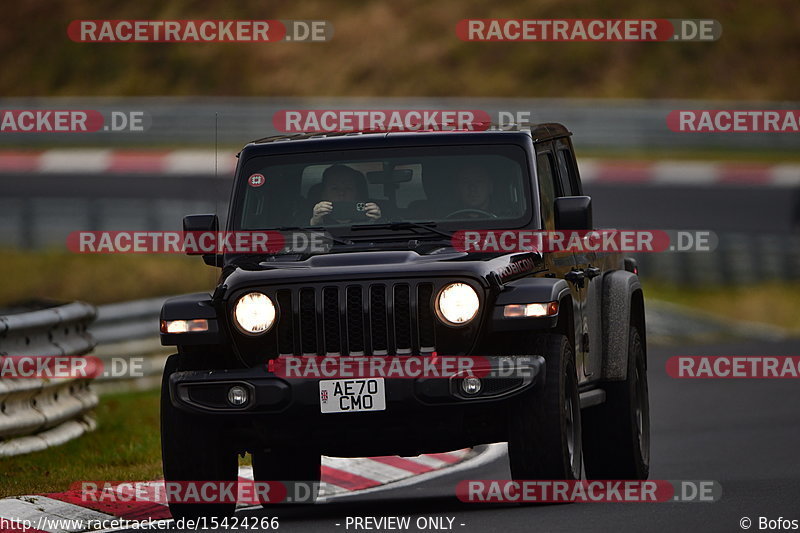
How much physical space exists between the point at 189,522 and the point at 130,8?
4293cm

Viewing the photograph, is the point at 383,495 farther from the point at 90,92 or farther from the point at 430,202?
the point at 90,92

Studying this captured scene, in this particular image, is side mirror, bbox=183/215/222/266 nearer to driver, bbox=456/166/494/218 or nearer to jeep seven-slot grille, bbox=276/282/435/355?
jeep seven-slot grille, bbox=276/282/435/355

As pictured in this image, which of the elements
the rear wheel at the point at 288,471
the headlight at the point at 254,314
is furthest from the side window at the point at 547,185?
the rear wheel at the point at 288,471

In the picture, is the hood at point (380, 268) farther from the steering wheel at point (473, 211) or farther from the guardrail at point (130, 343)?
the guardrail at point (130, 343)

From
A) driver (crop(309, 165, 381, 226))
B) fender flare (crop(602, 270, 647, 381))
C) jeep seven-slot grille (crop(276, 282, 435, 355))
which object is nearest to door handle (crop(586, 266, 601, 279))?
fender flare (crop(602, 270, 647, 381))

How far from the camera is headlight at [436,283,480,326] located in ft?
31.7

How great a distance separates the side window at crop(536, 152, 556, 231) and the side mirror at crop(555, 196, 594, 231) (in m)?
0.31

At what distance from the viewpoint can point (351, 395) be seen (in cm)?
960

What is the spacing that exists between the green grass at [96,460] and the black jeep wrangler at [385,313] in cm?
196

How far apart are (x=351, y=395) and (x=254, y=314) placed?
690 mm

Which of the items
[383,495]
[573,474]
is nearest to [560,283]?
[573,474]

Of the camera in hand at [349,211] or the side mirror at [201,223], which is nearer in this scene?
the side mirror at [201,223]

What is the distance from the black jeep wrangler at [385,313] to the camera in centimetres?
963

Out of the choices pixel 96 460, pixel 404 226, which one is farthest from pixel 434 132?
pixel 96 460
